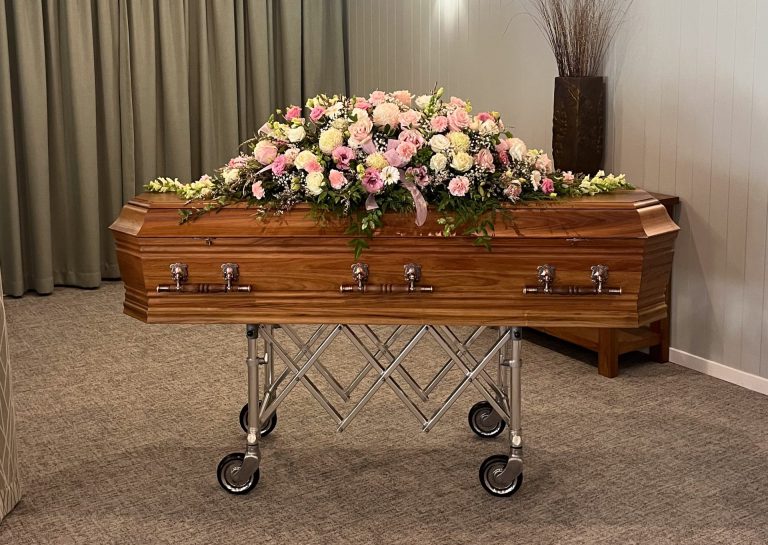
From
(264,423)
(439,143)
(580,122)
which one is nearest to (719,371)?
(580,122)

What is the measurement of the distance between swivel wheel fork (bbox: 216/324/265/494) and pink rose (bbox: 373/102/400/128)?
26.5 inches

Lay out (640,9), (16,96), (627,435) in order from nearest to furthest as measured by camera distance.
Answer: (627,435) → (640,9) → (16,96)

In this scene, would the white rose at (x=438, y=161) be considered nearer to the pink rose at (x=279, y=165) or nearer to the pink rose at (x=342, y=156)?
the pink rose at (x=342, y=156)

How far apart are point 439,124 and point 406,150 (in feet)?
0.49

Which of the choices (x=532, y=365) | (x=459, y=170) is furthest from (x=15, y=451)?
(x=532, y=365)

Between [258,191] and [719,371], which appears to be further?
[719,371]

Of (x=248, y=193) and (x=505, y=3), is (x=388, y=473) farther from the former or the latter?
(x=505, y=3)

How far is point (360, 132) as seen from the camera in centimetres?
265

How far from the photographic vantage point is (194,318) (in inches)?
107

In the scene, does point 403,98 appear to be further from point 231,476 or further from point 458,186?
point 231,476

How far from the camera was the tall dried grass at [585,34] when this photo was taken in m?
4.31

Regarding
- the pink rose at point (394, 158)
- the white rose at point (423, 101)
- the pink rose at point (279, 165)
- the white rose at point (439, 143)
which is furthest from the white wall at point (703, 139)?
the pink rose at point (279, 165)

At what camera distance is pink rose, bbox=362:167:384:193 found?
260cm

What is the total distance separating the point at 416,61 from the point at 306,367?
11.1 feet
